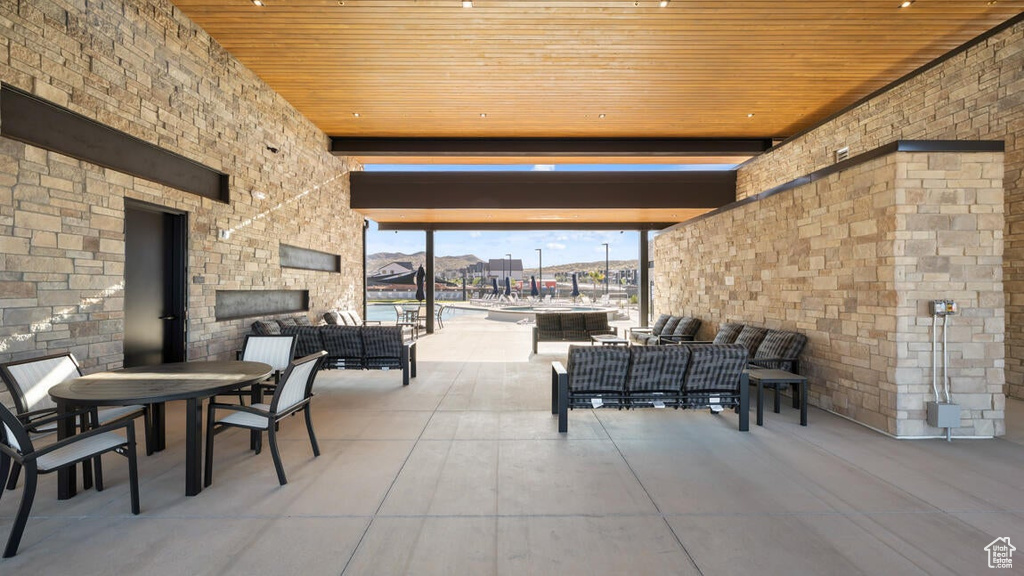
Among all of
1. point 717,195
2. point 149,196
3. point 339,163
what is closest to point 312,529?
point 149,196

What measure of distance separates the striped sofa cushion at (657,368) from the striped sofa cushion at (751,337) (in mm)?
2244

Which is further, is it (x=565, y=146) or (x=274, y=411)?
(x=565, y=146)

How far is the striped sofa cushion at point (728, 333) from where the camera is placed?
248 inches

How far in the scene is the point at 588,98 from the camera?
7340 mm

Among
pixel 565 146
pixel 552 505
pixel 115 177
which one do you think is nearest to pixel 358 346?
pixel 115 177

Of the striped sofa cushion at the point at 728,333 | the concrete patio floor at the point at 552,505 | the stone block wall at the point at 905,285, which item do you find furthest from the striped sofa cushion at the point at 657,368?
the striped sofa cushion at the point at 728,333

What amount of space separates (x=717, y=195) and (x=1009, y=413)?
692 cm

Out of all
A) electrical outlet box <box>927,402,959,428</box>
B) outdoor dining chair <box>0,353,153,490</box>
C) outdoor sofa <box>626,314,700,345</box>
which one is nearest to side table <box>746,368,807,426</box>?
electrical outlet box <box>927,402,959,428</box>

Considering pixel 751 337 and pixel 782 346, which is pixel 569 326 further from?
pixel 782 346

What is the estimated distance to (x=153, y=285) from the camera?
17.0 feet

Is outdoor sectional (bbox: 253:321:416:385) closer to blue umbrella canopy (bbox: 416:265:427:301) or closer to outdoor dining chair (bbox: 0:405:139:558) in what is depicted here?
outdoor dining chair (bbox: 0:405:139:558)

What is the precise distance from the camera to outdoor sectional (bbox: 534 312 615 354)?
8.59 metres

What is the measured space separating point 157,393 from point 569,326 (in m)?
6.93

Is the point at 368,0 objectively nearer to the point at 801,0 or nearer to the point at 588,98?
the point at 588,98
